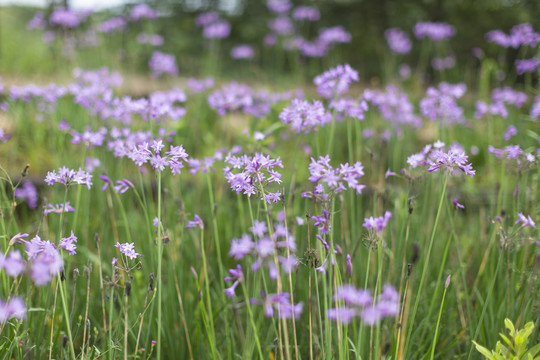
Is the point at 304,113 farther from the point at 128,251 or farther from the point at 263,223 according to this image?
the point at 128,251

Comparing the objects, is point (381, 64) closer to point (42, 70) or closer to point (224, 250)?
point (42, 70)

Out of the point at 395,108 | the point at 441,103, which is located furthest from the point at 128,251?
the point at 395,108

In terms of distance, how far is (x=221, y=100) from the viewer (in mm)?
2604

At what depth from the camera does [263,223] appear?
1250 millimetres

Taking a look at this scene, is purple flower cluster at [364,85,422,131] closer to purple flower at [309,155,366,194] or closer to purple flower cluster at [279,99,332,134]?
purple flower cluster at [279,99,332,134]

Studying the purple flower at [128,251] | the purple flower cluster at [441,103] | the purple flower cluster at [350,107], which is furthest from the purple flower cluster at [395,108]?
the purple flower at [128,251]

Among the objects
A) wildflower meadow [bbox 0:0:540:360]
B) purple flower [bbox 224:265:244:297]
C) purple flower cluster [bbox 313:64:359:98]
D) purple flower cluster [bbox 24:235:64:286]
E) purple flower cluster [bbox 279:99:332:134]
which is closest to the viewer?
purple flower cluster [bbox 24:235:64:286]

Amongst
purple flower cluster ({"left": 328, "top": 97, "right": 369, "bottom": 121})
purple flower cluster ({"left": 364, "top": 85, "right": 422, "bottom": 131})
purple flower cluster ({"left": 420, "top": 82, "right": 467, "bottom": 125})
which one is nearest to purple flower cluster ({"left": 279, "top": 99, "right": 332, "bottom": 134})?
purple flower cluster ({"left": 328, "top": 97, "right": 369, "bottom": 121})

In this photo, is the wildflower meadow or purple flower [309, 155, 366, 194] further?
the wildflower meadow

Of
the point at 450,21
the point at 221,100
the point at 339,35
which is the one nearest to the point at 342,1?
the point at 450,21

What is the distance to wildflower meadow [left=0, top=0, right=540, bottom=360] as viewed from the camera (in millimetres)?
1391

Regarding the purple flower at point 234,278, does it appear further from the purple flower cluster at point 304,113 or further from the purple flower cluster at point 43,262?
the purple flower cluster at point 304,113

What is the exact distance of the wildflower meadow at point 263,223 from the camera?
1391mm

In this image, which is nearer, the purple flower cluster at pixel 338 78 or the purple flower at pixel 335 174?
the purple flower at pixel 335 174
